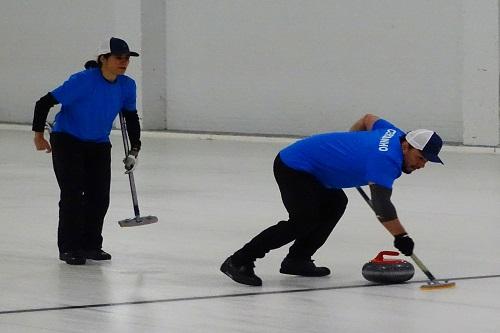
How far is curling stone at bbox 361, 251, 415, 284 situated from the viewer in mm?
9164

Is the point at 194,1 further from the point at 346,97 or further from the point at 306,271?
the point at 306,271

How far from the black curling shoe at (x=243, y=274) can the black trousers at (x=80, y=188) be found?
152 cm

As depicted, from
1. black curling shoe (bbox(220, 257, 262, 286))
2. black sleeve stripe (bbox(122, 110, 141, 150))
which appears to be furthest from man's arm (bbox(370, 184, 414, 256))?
Result: black sleeve stripe (bbox(122, 110, 141, 150))

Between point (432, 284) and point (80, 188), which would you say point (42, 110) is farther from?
point (432, 284)

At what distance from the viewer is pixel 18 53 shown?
83.8 feet

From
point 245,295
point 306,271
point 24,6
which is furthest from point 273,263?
point 24,6

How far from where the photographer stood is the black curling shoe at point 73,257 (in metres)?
10.2

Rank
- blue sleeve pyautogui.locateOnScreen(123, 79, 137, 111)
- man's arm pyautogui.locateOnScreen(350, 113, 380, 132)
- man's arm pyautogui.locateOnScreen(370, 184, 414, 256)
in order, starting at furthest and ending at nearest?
blue sleeve pyautogui.locateOnScreen(123, 79, 137, 111)
man's arm pyautogui.locateOnScreen(350, 113, 380, 132)
man's arm pyautogui.locateOnScreen(370, 184, 414, 256)

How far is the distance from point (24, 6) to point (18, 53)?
2.93 feet

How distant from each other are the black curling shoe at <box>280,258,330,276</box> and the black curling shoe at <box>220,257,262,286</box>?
43cm

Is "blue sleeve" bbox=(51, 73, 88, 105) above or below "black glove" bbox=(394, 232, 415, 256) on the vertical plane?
above

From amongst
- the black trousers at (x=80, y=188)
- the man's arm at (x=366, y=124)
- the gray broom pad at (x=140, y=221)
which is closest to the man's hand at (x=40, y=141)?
the black trousers at (x=80, y=188)

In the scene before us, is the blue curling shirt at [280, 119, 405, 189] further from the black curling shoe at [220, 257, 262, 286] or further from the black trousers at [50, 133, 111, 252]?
the black trousers at [50, 133, 111, 252]

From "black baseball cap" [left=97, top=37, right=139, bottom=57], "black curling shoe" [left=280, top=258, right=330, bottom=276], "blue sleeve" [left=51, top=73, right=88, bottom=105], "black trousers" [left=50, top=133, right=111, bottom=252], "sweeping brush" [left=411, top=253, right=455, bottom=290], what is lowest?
"black curling shoe" [left=280, top=258, right=330, bottom=276]
